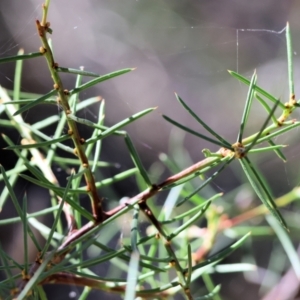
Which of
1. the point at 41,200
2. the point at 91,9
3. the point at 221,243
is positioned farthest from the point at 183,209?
the point at 91,9

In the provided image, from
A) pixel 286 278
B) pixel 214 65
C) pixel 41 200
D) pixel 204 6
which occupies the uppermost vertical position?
pixel 204 6

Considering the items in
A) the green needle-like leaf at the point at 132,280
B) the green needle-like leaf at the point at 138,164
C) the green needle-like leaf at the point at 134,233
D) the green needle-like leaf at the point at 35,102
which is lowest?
the green needle-like leaf at the point at 132,280

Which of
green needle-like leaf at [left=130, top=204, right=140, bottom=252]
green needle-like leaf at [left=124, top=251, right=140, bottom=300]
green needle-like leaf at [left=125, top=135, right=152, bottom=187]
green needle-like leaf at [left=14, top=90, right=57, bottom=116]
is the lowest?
green needle-like leaf at [left=124, top=251, right=140, bottom=300]

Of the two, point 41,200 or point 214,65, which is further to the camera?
point 214,65

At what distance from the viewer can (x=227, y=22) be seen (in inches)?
41.3

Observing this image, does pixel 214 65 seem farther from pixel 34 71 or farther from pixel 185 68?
pixel 34 71

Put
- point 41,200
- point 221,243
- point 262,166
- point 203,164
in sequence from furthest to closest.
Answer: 1. point 262,166
2. point 41,200
3. point 221,243
4. point 203,164

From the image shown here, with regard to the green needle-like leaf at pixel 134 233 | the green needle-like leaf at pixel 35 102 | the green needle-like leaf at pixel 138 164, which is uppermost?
the green needle-like leaf at pixel 35 102

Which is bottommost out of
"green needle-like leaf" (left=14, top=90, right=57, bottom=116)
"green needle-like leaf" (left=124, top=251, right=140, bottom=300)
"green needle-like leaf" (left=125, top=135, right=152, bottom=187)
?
"green needle-like leaf" (left=124, top=251, right=140, bottom=300)

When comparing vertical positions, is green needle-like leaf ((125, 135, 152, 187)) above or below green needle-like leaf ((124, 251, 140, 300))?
above

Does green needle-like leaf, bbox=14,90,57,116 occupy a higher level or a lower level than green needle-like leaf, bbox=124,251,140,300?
higher

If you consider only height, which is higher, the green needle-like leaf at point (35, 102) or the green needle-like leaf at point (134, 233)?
the green needle-like leaf at point (35, 102)

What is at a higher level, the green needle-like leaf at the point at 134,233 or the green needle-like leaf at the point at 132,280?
the green needle-like leaf at the point at 134,233

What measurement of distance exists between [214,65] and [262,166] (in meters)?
0.26
